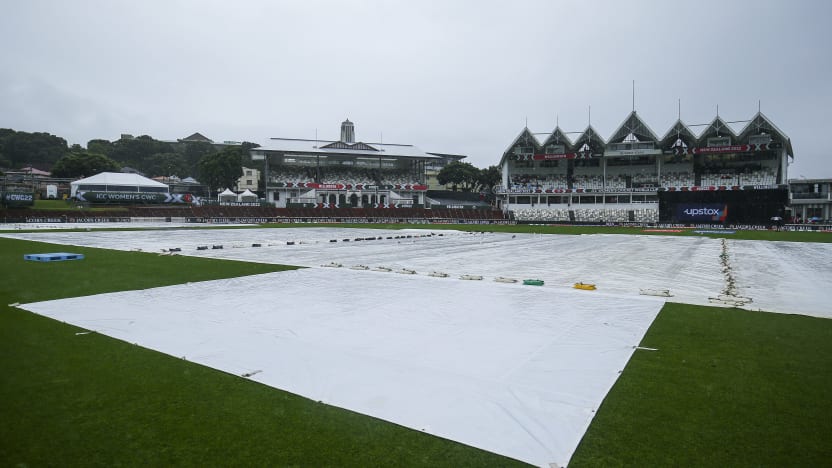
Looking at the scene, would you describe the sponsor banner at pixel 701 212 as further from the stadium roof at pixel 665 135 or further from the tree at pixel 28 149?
the tree at pixel 28 149

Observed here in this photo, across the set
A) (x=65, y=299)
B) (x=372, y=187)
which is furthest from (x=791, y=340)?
(x=372, y=187)

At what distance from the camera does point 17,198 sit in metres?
53.1

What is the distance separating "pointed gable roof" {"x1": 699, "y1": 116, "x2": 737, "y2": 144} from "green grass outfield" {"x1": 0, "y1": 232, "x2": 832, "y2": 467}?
6961 cm

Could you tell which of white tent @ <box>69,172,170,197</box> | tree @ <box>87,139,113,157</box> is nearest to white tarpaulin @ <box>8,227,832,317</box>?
white tent @ <box>69,172,170,197</box>

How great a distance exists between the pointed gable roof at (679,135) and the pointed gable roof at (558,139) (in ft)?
43.4

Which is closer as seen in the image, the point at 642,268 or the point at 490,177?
the point at 642,268

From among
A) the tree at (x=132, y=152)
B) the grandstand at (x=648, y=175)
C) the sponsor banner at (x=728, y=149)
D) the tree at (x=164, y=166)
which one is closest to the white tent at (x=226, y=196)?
the grandstand at (x=648, y=175)

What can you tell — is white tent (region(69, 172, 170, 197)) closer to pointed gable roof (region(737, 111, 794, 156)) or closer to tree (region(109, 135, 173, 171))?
tree (region(109, 135, 173, 171))

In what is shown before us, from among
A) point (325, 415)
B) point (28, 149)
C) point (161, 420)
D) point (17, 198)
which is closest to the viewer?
point (161, 420)

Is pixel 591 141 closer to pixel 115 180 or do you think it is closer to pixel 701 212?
pixel 701 212

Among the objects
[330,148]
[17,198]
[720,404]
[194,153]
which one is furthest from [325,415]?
[194,153]

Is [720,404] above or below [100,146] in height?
below

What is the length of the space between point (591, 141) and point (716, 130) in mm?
16079

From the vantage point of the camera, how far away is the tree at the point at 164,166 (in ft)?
403
